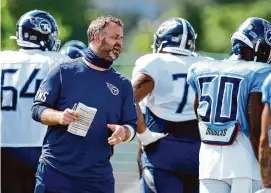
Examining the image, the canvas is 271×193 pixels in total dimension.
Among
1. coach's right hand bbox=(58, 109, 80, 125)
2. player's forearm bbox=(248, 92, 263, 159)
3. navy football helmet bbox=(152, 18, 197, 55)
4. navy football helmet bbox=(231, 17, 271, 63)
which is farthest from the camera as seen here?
navy football helmet bbox=(152, 18, 197, 55)

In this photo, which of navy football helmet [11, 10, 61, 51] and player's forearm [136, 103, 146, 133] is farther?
navy football helmet [11, 10, 61, 51]

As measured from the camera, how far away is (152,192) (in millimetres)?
10039

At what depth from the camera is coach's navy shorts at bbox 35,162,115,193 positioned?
7.96 meters

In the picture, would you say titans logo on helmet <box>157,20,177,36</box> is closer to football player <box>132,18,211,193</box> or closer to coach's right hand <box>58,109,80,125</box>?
football player <box>132,18,211,193</box>

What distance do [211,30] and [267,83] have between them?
118ft

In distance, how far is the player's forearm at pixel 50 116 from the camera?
7828 millimetres

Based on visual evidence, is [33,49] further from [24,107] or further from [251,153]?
[251,153]

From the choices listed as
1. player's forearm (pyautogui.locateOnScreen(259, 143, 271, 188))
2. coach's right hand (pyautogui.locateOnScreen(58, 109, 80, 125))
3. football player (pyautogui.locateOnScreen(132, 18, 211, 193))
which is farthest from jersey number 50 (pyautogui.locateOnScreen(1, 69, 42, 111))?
player's forearm (pyautogui.locateOnScreen(259, 143, 271, 188))

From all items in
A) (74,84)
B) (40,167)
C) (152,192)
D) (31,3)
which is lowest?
(31,3)

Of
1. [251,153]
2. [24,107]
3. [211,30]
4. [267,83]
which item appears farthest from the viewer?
[211,30]

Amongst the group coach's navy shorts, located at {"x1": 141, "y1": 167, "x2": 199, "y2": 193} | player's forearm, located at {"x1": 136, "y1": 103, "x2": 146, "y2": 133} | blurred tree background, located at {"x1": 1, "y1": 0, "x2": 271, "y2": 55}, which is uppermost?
player's forearm, located at {"x1": 136, "y1": 103, "x2": 146, "y2": 133}

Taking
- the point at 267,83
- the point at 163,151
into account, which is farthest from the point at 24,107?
the point at 267,83

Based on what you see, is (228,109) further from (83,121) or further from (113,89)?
(83,121)

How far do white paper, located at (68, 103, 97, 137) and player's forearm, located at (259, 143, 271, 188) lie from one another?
107cm
